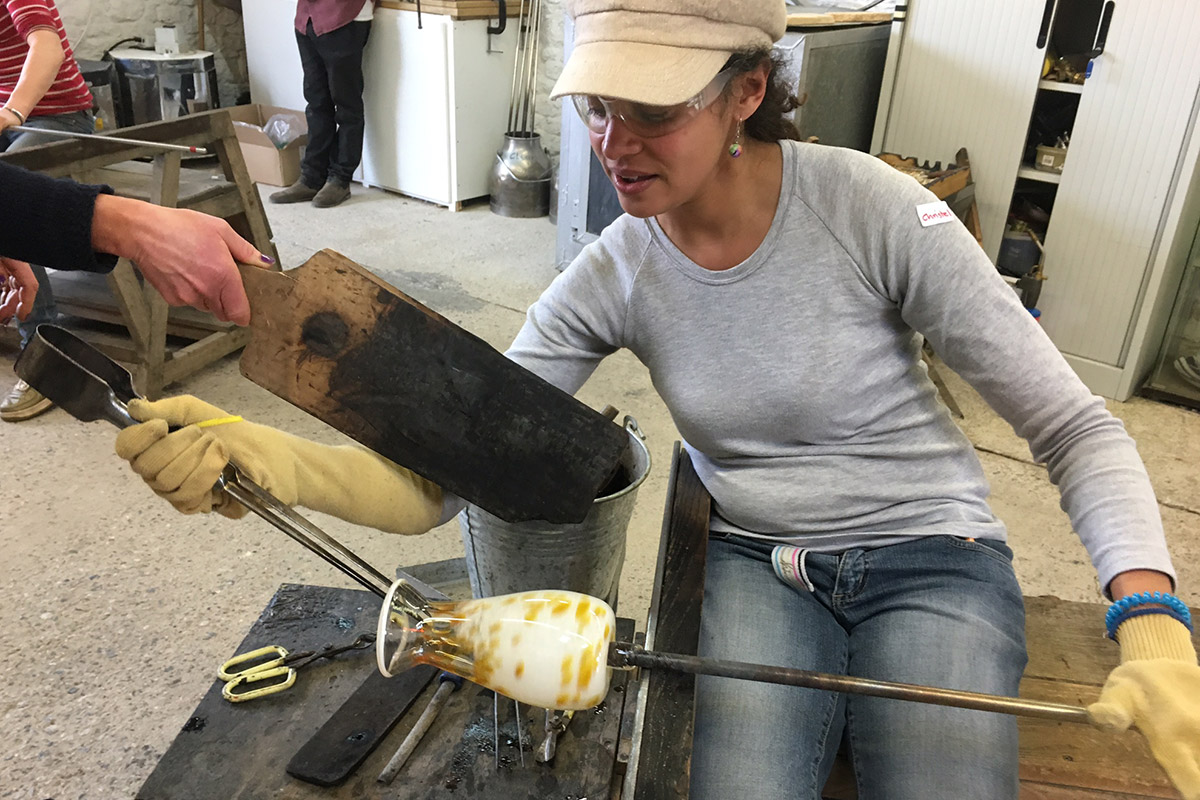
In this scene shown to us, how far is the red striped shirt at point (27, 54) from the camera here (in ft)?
9.42

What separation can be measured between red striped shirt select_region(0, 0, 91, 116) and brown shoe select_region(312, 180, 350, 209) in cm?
178

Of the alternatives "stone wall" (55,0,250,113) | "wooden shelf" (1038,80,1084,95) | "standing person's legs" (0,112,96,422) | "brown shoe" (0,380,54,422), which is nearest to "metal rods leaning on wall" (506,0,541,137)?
"stone wall" (55,0,250,113)

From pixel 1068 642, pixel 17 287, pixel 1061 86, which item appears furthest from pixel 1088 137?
pixel 17 287

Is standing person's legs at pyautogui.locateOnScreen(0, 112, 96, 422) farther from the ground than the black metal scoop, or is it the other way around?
the black metal scoop

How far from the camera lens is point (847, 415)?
1.33 metres

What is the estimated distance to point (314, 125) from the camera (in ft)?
16.5

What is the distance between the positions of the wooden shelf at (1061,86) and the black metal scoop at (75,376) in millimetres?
3027

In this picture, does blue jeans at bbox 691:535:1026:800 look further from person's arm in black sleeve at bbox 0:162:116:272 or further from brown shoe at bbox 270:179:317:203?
brown shoe at bbox 270:179:317:203

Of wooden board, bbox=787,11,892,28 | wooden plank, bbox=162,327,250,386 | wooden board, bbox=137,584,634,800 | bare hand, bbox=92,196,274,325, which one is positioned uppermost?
wooden board, bbox=787,11,892,28

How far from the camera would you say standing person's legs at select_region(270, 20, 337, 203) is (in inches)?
190

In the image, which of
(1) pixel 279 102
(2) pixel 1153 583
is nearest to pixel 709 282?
(2) pixel 1153 583

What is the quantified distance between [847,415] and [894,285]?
0.64ft

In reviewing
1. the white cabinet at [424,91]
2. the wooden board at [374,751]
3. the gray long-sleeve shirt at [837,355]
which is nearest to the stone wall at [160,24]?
the white cabinet at [424,91]

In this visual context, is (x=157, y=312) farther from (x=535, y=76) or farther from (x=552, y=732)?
(x=535, y=76)
